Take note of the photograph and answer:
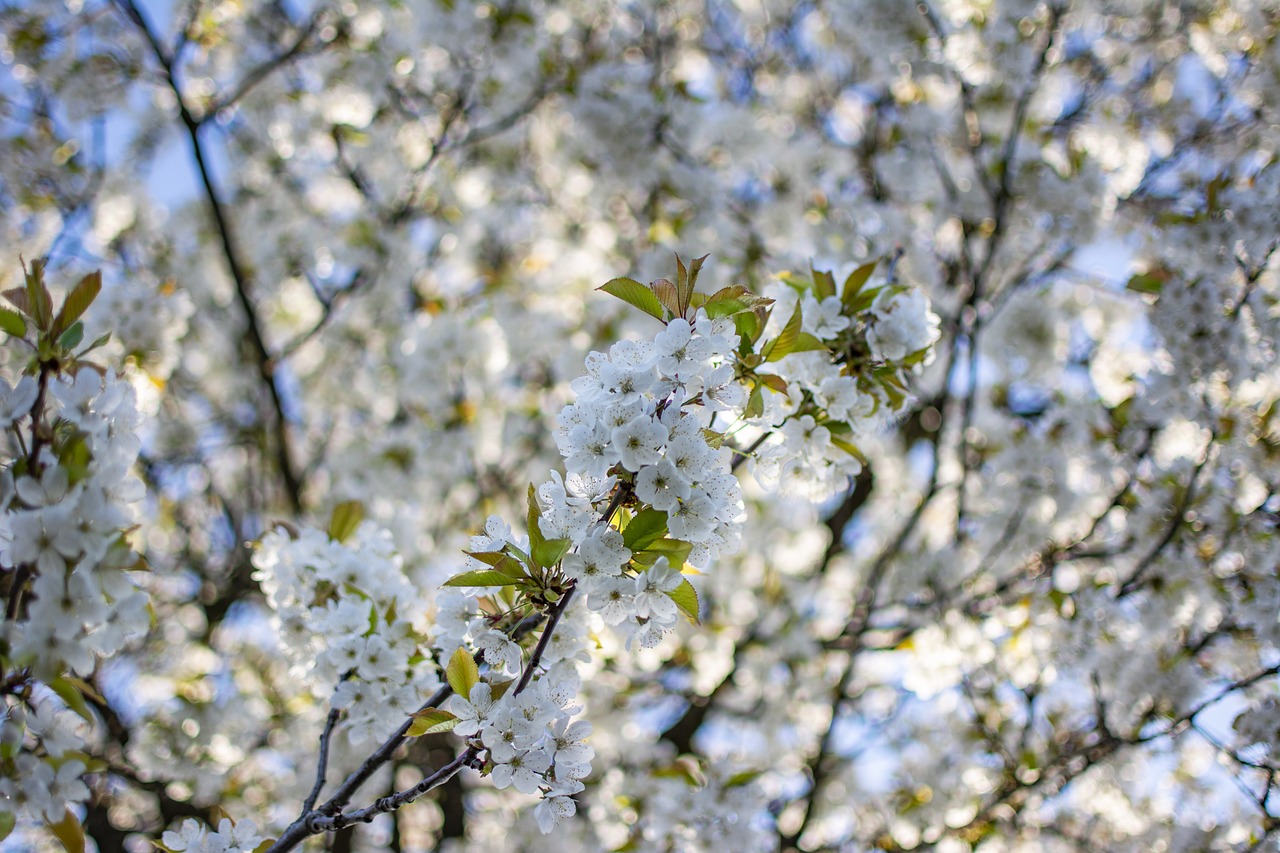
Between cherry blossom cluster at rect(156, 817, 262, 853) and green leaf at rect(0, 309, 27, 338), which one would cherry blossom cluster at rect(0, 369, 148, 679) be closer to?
green leaf at rect(0, 309, 27, 338)

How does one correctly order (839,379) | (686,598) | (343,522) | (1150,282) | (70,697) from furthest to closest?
1. (1150,282)
2. (343,522)
3. (839,379)
4. (686,598)
5. (70,697)

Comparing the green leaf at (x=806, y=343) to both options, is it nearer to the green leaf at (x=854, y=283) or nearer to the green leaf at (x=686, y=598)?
the green leaf at (x=854, y=283)

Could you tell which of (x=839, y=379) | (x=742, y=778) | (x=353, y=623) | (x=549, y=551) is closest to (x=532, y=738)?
(x=549, y=551)

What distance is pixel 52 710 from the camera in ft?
3.32

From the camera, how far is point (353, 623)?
4.99 feet

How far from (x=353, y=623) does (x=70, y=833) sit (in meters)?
0.54

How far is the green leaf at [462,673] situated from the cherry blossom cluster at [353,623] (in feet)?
1.15

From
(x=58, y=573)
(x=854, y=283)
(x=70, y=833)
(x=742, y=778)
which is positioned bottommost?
(x=70, y=833)

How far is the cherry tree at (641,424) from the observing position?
1185 millimetres

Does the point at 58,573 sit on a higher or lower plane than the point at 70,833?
higher

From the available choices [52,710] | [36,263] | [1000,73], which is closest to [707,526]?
[52,710]

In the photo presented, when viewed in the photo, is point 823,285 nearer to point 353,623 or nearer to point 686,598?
point 686,598

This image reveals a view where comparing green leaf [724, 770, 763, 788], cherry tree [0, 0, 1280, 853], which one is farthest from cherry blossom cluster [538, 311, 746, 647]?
green leaf [724, 770, 763, 788]

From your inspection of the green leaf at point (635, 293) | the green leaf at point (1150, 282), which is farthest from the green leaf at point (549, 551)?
the green leaf at point (1150, 282)
